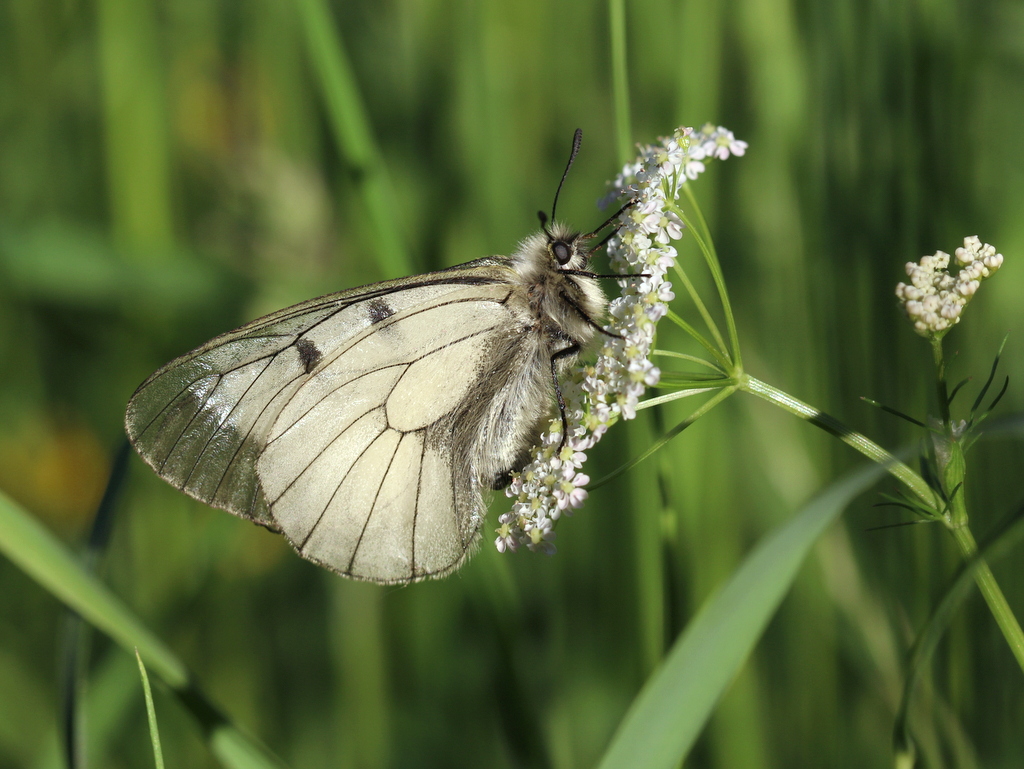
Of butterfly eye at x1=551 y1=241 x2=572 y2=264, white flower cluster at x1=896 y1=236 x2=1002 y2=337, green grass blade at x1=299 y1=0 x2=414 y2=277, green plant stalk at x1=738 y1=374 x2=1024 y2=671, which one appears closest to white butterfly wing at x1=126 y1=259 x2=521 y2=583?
butterfly eye at x1=551 y1=241 x2=572 y2=264

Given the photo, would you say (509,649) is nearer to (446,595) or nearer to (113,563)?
(446,595)

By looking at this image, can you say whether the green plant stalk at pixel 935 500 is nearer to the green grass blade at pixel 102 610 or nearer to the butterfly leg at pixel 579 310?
the butterfly leg at pixel 579 310

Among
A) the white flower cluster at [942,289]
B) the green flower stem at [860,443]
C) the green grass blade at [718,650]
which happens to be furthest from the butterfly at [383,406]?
the green grass blade at [718,650]

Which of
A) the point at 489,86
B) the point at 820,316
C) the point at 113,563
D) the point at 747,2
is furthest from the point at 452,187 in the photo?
the point at 113,563

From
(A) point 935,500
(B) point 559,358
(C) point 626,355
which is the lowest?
(A) point 935,500

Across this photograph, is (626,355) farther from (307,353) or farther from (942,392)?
(307,353)

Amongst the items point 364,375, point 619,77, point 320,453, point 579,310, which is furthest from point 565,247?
point 320,453
